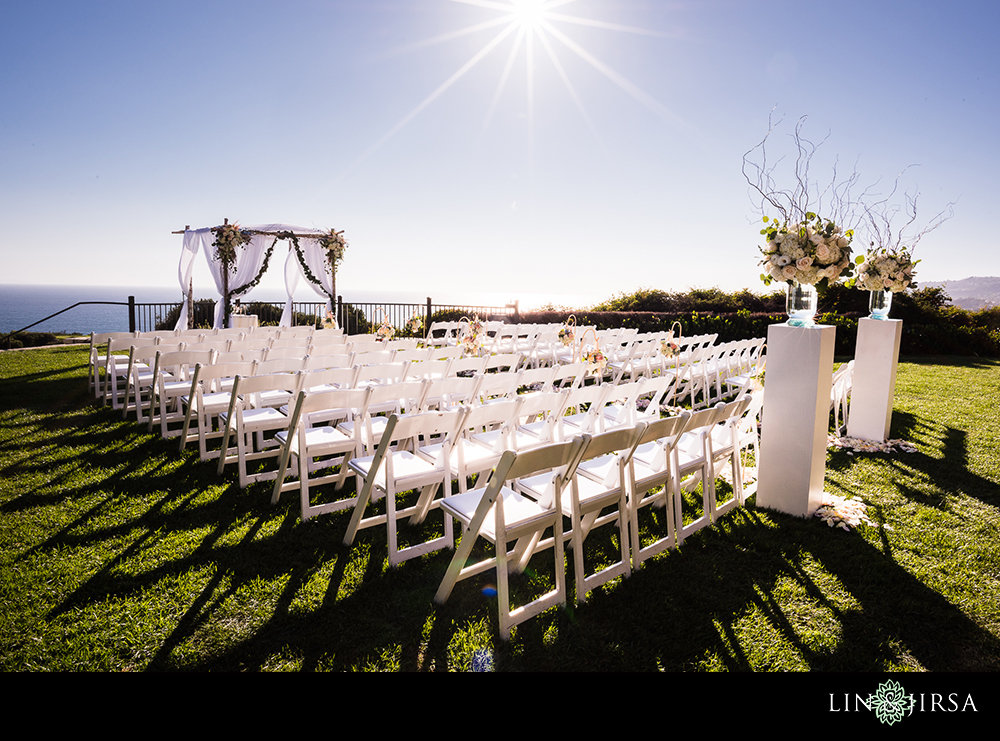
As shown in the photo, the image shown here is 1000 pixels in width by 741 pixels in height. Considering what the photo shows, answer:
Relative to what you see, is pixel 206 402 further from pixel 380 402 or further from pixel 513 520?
pixel 513 520

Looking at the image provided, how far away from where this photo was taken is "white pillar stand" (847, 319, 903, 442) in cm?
542

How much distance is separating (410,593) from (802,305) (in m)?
3.24

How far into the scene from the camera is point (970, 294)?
1716 cm

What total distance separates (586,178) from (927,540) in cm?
1710

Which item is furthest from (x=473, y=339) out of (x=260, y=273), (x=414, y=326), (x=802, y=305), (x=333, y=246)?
(x=260, y=273)

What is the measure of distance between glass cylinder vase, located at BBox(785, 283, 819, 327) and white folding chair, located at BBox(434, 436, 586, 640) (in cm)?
231

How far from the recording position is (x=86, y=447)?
447 cm

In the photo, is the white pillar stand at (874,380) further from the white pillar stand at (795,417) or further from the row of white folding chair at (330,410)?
the row of white folding chair at (330,410)

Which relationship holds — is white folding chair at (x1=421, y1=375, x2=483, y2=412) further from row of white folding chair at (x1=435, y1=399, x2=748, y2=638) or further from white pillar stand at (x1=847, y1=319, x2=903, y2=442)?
white pillar stand at (x1=847, y1=319, x2=903, y2=442)

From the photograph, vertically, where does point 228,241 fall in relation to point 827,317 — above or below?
above


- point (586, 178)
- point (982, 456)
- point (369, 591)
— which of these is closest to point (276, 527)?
point (369, 591)

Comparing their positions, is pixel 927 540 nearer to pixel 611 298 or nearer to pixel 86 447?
pixel 86 447

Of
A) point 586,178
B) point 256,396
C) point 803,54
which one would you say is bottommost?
point 256,396

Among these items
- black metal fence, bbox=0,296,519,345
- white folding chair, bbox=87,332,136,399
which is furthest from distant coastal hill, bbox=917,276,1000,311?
white folding chair, bbox=87,332,136,399
